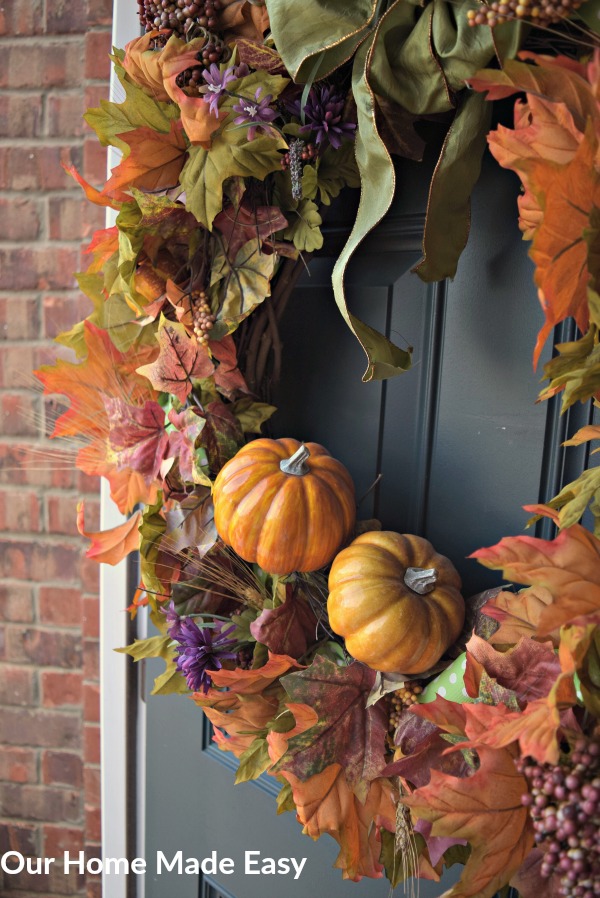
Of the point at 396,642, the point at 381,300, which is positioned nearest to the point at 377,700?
the point at 396,642

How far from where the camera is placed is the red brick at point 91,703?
134 centimetres

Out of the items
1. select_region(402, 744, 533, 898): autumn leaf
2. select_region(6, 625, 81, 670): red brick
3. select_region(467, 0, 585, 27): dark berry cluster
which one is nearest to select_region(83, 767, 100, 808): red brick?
select_region(6, 625, 81, 670): red brick

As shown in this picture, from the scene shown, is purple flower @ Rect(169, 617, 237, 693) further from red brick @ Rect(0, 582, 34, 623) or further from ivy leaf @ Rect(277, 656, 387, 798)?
red brick @ Rect(0, 582, 34, 623)

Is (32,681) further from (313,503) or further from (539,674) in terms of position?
(539,674)

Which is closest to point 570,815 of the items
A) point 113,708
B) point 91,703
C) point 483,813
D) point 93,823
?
point 483,813

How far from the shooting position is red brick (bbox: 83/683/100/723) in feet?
4.41

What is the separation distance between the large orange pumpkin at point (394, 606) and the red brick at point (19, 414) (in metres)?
0.82

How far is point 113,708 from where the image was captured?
1257mm

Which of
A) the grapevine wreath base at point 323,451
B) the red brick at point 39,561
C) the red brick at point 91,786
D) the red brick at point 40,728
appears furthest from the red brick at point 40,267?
the red brick at point 91,786

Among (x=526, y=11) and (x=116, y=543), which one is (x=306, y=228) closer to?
(x=526, y=11)

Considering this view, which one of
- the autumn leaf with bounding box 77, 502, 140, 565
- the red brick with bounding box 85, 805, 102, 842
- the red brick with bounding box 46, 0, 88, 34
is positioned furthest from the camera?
the red brick with bounding box 85, 805, 102, 842

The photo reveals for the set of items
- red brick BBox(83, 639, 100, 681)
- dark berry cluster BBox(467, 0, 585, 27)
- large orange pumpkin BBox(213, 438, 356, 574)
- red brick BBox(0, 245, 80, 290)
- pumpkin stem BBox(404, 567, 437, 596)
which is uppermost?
dark berry cluster BBox(467, 0, 585, 27)

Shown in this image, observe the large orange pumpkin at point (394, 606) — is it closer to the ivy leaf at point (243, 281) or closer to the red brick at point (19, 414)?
the ivy leaf at point (243, 281)

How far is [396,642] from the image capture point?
641mm
